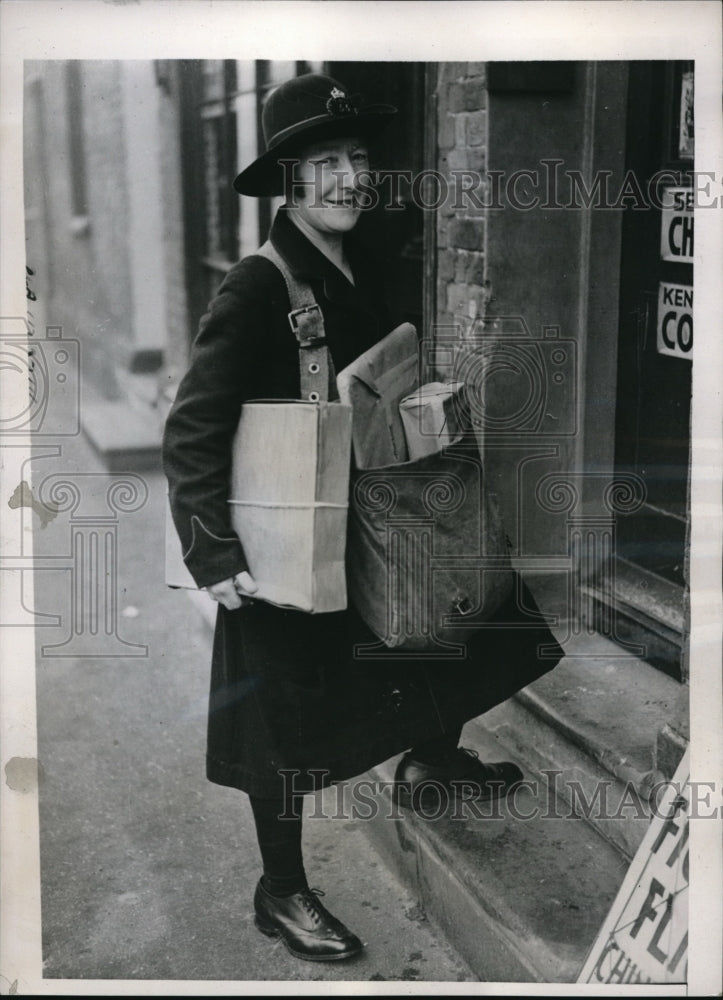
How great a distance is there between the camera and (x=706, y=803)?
3.00 meters

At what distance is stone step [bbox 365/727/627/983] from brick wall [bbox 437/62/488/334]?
1.43 meters

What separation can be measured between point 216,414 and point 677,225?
1.33 metres

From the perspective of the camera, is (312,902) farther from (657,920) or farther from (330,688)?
(657,920)

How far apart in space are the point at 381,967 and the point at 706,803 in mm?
959

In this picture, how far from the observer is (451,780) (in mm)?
3467

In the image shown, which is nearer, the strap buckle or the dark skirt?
the strap buckle

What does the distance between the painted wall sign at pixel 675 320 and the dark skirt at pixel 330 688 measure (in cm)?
76

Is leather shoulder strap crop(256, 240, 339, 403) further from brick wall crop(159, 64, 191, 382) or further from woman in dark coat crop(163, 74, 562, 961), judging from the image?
brick wall crop(159, 64, 191, 382)

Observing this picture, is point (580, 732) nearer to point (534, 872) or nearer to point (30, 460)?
point (534, 872)

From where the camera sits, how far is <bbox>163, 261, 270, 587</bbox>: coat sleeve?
117 inches

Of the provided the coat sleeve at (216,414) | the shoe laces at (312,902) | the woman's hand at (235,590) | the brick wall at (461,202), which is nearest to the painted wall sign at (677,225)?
the brick wall at (461,202)

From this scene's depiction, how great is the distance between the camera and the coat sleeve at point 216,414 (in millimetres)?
2977

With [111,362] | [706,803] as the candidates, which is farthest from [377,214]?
[706,803]

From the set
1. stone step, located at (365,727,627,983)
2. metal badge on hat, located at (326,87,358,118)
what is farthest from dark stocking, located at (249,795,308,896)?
metal badge on hat, located at (326,87,358,118)
